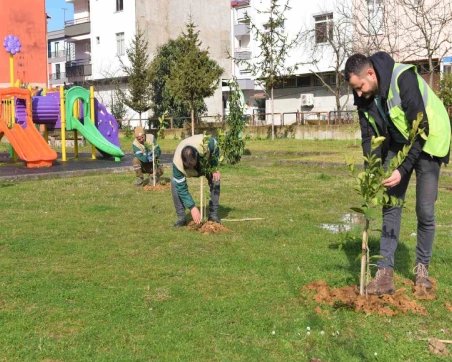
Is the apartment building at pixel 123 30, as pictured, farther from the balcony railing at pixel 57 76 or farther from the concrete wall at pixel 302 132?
the concrete wall at pixel 302 132

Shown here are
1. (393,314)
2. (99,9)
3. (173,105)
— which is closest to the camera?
(393,314)

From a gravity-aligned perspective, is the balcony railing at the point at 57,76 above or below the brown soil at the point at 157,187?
above

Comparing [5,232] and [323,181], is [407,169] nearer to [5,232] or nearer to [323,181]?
[5,232]

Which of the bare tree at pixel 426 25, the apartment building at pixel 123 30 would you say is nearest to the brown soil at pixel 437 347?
the bare tree at pixel 426 25

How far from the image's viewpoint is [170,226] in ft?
25.6

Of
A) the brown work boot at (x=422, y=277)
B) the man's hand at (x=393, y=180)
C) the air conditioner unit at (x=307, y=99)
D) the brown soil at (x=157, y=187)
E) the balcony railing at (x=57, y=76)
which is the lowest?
the brown work boot at (x=422, y=277)

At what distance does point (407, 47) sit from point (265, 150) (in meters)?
10.9

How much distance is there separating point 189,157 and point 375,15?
86.1ft

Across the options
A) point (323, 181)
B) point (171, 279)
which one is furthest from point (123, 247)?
point (323, 181)

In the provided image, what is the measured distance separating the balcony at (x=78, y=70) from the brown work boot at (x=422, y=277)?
4344cm

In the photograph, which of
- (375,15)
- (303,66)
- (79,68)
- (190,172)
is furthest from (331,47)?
(190,172)

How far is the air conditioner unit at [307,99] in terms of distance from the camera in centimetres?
3653

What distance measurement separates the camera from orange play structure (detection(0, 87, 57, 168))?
54.2 feet

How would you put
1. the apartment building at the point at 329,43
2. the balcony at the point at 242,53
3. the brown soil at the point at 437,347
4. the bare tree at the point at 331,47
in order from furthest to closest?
1. the balcony at the point at 242,53
2. the bare tree at the point at 331,47
3. the apartment building at the point at 329,43
4. the brown soil at the point at 437,347
